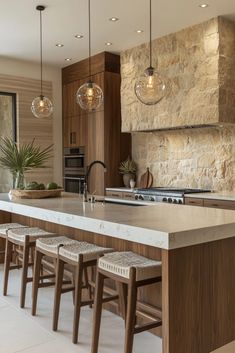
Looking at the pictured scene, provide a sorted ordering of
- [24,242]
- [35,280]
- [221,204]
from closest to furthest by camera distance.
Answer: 1. [35,280]
2. [24,242]
3. [221,204]

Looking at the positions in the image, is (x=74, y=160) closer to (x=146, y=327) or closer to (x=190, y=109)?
(x=190, y=109)

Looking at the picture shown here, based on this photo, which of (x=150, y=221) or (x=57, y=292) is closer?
(x=150, y=221)

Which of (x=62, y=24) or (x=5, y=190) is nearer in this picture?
(x=62, y=24)

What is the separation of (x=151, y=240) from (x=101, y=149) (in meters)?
4.24

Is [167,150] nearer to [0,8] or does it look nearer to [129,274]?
[0,8]

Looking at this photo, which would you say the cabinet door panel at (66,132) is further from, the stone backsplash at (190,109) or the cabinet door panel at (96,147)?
the stone backsplash at (190,109)

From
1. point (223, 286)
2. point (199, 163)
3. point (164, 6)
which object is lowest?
point (223, 286)

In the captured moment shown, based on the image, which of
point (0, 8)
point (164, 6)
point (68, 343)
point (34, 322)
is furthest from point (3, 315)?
point (164, 6)

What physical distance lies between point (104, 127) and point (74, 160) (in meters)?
1.03

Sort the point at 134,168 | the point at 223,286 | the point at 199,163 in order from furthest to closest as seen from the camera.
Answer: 1. the point at 134,168
2. the point at 199,163
3. the point at 223,286

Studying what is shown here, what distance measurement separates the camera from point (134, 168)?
6.44m

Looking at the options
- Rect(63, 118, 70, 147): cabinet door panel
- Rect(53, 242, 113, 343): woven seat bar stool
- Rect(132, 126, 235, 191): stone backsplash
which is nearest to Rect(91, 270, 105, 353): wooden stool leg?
Rect(53, 242, 113, 343): woven seat bar stool

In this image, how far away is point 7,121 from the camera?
6.70m

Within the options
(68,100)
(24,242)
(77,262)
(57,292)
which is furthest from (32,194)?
(68,100)
